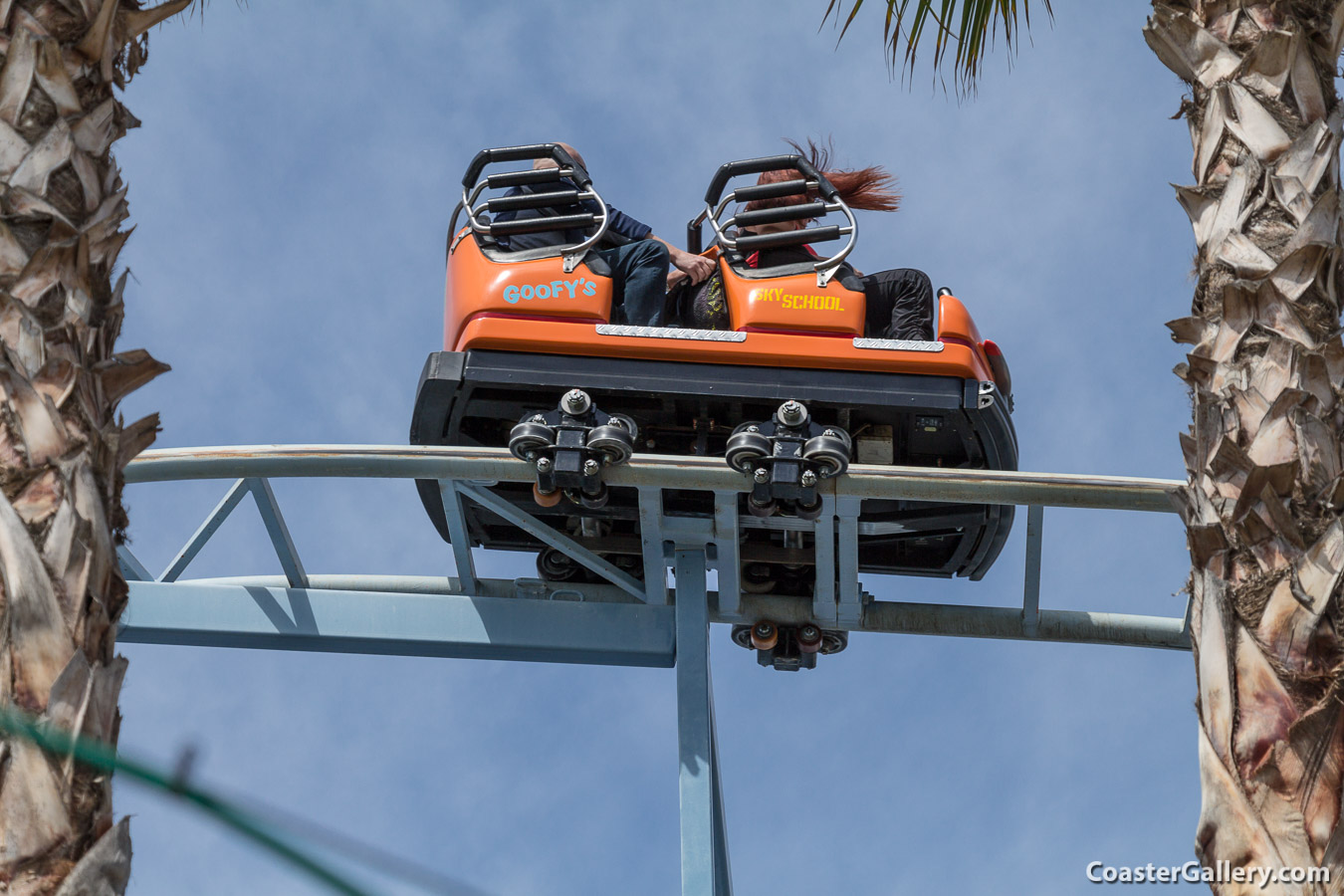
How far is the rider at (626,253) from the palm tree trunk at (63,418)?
3144 mm

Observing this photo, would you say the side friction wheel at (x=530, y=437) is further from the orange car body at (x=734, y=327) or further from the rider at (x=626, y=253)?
the rider at (x=626, y=253)

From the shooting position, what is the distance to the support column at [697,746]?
23.3ft

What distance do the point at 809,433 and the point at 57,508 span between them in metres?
3.97

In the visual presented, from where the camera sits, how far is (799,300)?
7.76m

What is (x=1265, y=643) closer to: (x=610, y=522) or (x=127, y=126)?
(x=127, y=126)

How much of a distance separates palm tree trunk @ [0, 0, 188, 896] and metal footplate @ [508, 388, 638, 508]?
8.81 feet

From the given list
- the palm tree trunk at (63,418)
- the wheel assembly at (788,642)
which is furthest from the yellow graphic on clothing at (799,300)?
the palm tree trunk at (63,418)

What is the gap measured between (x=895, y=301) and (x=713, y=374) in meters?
1.05

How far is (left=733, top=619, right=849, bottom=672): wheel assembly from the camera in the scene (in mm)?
8477

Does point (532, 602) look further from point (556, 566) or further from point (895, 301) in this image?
point (895, 301)

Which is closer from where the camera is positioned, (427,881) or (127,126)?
(427,881)

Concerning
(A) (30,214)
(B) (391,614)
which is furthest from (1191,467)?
(B) (391,614)

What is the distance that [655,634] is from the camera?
27.2 feet

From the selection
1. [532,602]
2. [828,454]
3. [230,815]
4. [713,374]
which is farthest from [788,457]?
[230,815]
